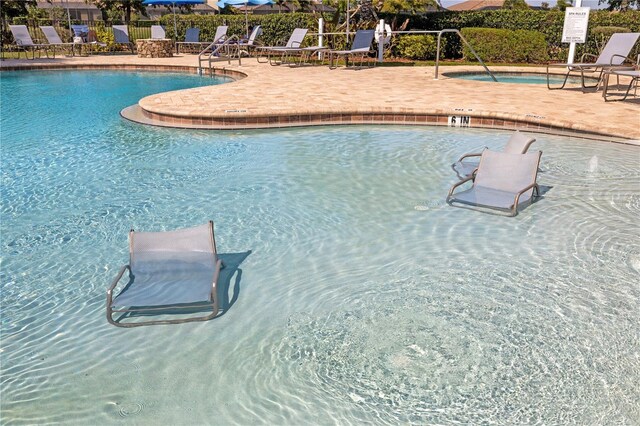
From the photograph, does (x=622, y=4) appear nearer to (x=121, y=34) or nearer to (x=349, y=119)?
(x=121, y=34)

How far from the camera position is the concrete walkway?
8.87 metres

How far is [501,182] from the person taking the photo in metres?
5.84

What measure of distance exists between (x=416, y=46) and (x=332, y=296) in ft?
54.4

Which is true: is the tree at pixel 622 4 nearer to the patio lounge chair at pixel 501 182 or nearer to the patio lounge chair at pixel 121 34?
the patio lounge chair at pixel 121 34

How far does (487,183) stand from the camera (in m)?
5.93

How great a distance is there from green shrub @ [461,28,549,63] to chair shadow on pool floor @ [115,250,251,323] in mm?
16531

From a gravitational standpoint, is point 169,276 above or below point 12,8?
below

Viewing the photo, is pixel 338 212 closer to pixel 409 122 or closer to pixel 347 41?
pixel 409 122

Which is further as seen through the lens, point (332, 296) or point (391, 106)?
point (391, 106)

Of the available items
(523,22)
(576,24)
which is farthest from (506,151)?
(523,22)

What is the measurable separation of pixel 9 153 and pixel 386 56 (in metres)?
14.8

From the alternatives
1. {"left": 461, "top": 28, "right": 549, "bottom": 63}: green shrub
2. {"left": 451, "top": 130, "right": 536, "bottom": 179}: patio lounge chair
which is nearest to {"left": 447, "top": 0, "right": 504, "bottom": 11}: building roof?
{"left": 461, "top": 28, "right": 549, "bottom": 63}: green shrub

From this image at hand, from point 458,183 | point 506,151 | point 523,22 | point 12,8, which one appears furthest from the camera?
point 12,8

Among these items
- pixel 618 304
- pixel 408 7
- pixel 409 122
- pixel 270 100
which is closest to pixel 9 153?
pixel 270 100
